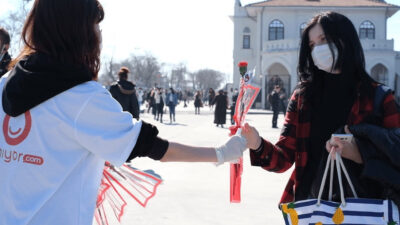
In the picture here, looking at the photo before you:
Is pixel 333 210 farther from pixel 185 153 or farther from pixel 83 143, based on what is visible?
pixel 83 143

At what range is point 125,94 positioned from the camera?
10.0 metres

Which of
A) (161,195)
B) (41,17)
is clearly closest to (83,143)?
(41,17)

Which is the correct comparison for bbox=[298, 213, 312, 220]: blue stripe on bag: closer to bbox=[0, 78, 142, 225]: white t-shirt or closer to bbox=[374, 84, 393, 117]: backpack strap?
bbox=[374, 84, 393, 117]: backpack strap

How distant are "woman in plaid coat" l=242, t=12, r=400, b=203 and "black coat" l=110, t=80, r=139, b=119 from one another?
24.3 ft

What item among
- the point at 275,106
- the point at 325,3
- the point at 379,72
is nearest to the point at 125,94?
the point at 275,106

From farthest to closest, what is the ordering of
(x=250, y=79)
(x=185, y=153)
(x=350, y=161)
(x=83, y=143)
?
(x=250, y=79) → (x=350, y=161) → (x=185, y=153) → (x=83, y=143)

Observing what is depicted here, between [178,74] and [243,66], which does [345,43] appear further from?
[178,74]

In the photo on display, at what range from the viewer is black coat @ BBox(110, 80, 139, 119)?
32.7 feet

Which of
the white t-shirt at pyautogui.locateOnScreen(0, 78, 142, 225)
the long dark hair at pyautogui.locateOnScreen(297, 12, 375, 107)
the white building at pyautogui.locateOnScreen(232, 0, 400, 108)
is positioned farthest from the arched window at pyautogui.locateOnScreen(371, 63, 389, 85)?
the white t-shirt at pyautogui.locateOnScreen(0, 78, 142, 225)

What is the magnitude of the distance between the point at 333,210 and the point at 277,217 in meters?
3.58

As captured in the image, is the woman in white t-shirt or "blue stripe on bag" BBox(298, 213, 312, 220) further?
"blue stripe on bag" BBox(298, 213, 312, 220)

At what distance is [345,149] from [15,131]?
1.48 metres

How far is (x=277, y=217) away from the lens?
18.7ft

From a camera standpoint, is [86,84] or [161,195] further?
[161,195]
